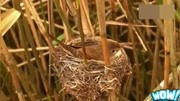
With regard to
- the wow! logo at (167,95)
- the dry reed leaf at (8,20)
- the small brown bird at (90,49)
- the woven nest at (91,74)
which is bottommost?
the wow! logo at (167,95)

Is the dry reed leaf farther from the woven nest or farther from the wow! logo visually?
the wow! logo

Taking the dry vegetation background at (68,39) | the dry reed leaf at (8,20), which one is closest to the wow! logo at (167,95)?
the dry vegetation background at (68,39)

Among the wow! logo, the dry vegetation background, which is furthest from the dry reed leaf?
the wow! logo

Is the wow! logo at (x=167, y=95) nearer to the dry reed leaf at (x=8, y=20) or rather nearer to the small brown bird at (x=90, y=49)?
the small brown bird at (x=90, y=49)

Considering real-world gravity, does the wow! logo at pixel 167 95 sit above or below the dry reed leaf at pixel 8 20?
below

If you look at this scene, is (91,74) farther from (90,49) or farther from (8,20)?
(8,20)

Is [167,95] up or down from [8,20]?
down

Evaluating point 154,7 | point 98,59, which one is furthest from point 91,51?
point 154,7

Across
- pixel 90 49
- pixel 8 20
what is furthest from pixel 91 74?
pixel 8 20
